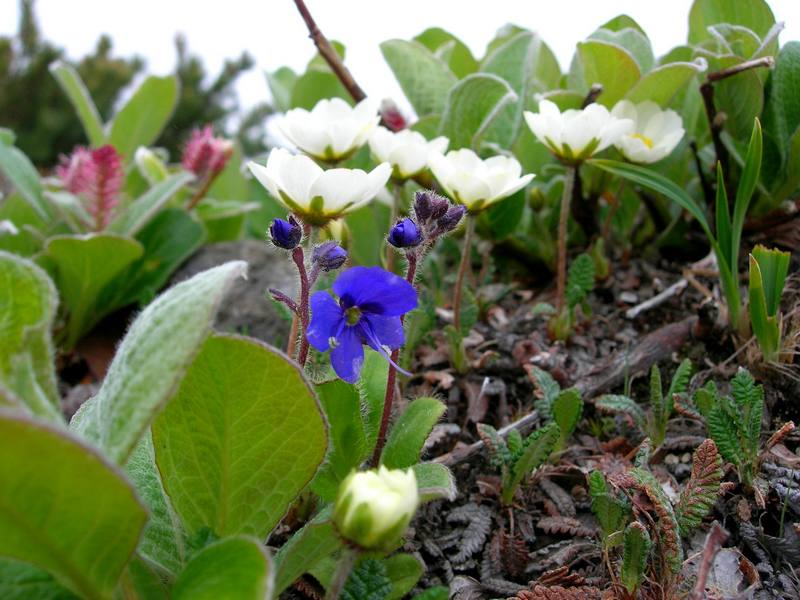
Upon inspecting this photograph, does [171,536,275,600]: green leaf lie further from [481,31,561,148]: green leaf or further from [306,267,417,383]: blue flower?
[481,31,561,148]: green leaf

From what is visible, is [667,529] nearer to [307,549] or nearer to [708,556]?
[708,556]

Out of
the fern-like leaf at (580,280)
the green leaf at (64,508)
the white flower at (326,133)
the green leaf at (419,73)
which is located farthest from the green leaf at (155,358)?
the green leaf at (419,73)

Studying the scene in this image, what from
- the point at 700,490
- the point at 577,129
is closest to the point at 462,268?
the point at 577,129

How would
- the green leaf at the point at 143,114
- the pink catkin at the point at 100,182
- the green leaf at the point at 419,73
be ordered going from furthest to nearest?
the green leaf at the point at 143,114
the pink catkin at the point at 100,182
the green leaf at the point at 419,73

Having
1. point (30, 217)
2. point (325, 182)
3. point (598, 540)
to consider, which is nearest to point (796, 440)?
point (598, 540)

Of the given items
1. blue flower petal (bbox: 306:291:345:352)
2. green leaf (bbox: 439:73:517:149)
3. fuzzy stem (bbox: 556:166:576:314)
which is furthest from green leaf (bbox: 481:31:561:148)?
blue flower petal (bbox: 306:291:345:352)

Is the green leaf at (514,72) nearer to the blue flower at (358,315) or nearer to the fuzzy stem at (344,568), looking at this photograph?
the blue flower at (358,315)
